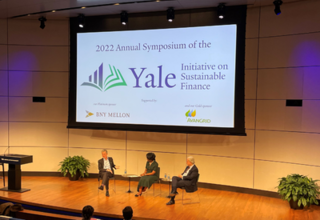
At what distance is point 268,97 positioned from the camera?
6.45 m

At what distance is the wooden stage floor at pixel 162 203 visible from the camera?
5266 millimetres

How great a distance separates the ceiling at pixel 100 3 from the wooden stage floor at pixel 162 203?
3936 mm

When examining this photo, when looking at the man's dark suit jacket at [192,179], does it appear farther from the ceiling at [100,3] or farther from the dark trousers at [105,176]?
the ceiling at [100,3]

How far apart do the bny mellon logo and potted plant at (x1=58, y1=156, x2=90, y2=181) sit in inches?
72.0

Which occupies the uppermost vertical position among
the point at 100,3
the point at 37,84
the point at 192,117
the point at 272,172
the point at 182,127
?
the point at 100,3

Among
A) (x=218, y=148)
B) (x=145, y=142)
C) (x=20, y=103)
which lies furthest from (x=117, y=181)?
(x=20, y=103)

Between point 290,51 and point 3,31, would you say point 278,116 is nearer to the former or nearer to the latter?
point 290,51

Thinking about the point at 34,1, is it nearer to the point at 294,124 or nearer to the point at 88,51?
the point at 88,51

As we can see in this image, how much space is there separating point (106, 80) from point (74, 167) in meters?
2.24

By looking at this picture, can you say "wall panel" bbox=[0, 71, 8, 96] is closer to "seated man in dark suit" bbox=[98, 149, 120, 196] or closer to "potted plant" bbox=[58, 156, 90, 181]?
"potted plant" bbox=[58, 156, 90, 181]

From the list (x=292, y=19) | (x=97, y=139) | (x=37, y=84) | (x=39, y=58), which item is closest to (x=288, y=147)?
(x=292, y=19)

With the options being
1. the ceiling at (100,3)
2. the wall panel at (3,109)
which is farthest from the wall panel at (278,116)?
the wall panel at (3,109)

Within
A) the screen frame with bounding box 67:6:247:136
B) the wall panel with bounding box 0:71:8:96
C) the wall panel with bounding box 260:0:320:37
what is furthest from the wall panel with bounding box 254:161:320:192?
the wall panel with bounding box 0:71:8:96

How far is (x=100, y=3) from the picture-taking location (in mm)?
6582
